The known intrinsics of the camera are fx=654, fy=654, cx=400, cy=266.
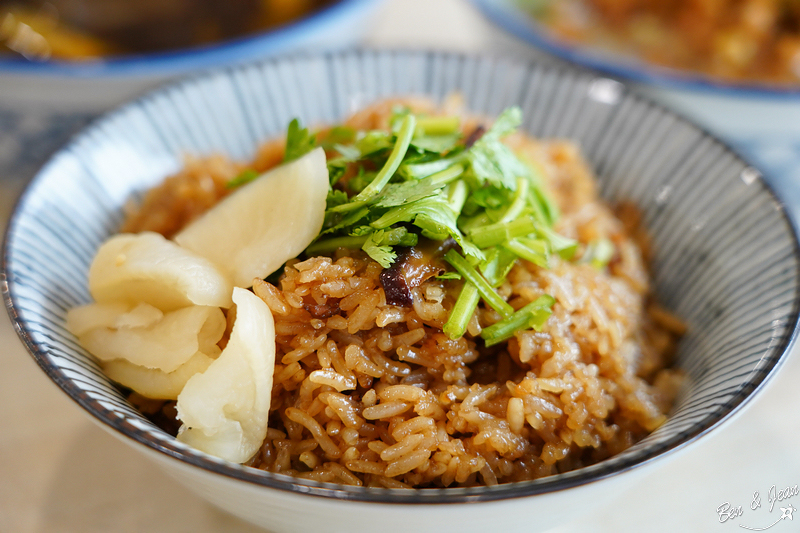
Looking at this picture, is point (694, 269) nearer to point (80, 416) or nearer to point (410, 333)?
point (410, 333)

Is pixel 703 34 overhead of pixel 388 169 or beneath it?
overhead

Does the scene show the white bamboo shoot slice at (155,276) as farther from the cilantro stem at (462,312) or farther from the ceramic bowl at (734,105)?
the ceramic bowl at (734,105)

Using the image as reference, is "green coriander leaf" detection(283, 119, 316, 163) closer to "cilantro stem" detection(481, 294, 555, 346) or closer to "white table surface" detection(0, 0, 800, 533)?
"cilantro stem" detection(481, 294, 555, 346)

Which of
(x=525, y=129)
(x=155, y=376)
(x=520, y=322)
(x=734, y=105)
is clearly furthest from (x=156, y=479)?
(x=734, y=105)

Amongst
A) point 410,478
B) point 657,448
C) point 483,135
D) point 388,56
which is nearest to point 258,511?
point 410,478

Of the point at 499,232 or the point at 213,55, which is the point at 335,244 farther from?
the point at 213,55

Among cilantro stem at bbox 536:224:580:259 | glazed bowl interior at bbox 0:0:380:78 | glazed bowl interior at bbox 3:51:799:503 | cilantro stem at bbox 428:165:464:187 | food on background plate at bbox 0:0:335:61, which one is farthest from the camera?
food on background plate at bbox 0:0:335:61

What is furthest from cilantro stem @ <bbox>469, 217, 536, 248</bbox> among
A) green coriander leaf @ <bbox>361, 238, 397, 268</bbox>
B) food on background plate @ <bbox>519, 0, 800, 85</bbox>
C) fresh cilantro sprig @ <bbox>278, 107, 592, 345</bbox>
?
food on background plate @ <bbox>519, 0, 800, 85</bbox>
